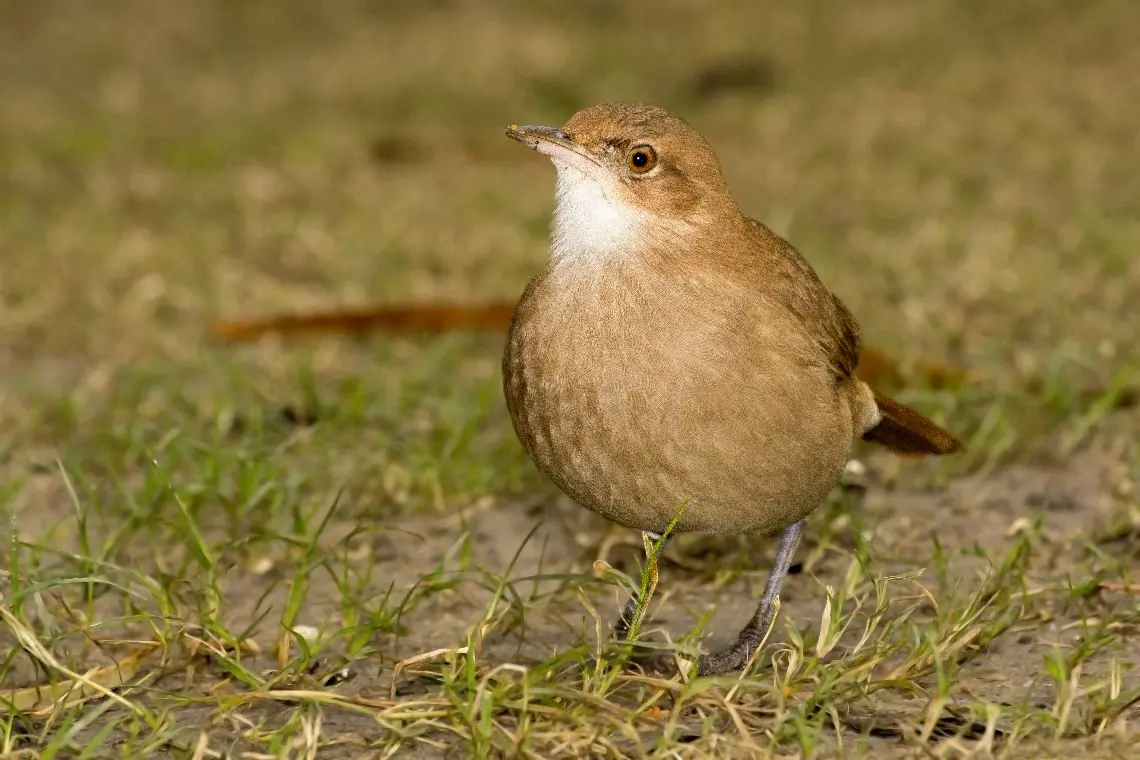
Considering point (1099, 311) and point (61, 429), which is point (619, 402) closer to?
point (61, 429)

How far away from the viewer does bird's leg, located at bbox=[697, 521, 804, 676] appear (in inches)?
150

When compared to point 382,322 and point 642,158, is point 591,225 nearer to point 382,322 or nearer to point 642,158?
point 642,158

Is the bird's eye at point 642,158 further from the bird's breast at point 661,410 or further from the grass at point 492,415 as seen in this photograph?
the grass at point 492,415

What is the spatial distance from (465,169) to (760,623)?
6233 millimetres

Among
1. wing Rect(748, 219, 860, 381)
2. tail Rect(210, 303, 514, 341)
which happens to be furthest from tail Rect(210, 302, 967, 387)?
wing Rect(748, 219, 860, 381)

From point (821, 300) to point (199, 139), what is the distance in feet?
22.8

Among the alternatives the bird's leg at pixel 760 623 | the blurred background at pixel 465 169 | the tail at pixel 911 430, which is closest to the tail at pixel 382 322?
the blurred background at pixel 465 169

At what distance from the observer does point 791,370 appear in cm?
377

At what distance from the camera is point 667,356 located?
3.62 m

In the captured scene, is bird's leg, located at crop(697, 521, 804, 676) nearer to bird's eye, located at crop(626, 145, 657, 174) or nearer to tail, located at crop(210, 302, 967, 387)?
bird's eye, located at crop(626, 145, 657, 174)

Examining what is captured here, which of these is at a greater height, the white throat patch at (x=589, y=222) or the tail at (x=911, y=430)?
the white throat patch at (x=589, y=222)

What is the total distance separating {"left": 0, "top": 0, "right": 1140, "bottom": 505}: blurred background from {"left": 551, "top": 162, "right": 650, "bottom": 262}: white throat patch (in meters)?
1.74

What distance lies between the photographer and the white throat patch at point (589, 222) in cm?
379

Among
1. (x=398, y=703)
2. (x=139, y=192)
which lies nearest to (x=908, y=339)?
(x=398, y=703)
